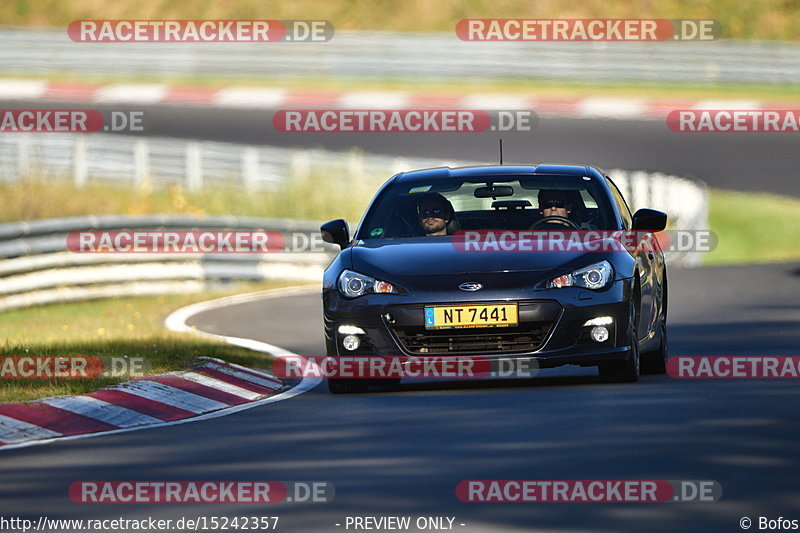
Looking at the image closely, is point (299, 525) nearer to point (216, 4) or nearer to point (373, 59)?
point (373, 59)

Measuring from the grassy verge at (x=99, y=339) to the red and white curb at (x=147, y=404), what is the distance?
0.23 metres

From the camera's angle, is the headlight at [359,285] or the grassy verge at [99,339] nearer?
the headlight at [359,285]

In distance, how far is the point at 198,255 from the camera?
23.3 metres

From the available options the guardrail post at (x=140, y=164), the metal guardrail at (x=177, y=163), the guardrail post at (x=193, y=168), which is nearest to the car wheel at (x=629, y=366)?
the metal guardrail at (x=177, y=163)

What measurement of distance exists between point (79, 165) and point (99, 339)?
1668 cm

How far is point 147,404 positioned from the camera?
10.9 m

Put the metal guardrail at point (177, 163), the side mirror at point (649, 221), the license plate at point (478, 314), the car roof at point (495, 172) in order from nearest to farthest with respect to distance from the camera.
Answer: the license plate at point (478, 314) → the side mirror at point (649, 221) → the car roof at point (495, 172) → the metal guardrail at point (177, 163)

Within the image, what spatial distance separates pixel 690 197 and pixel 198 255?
7.70 meters

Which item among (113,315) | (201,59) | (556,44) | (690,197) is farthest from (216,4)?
(113,315)

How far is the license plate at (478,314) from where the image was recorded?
420 inches

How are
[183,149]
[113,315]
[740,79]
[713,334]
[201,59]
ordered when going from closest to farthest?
[713,334] → [113,315] → [183,149] → [740,79] → [201,59]
